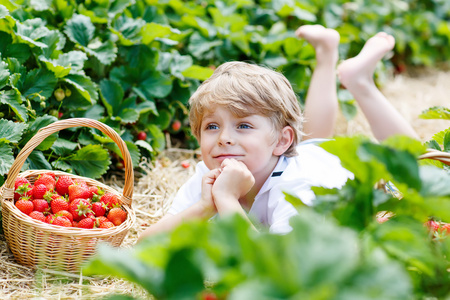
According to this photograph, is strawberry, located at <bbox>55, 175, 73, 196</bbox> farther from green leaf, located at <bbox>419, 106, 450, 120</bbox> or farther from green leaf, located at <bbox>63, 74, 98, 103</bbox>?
green leaf, located at <bbox>419, 106, 450, 120</bbox>

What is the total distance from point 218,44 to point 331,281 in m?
2.37

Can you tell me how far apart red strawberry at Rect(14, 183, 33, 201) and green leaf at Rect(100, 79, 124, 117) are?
733 mm

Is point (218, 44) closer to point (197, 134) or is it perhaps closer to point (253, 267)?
point (197, 134)

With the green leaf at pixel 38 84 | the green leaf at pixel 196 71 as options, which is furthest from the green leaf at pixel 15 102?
the green leaf at pixel 196 71

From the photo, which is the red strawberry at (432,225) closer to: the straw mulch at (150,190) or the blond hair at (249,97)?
the blond hair at (249,97)

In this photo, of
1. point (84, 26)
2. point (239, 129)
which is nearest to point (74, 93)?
point (84, 26)

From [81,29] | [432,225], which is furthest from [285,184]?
[81,29]

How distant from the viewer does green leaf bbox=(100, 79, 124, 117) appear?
237cm

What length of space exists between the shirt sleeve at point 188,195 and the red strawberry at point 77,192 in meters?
0.30

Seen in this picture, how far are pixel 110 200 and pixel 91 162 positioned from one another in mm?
411

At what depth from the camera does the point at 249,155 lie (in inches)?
68.0

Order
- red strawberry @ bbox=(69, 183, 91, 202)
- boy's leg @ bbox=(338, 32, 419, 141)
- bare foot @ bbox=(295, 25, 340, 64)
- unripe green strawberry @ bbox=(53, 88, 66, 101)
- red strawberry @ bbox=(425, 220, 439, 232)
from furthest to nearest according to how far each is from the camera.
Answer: bare foot @ bbox=(295, 25, 340, 64) → boy's leg @ bbox=(338, 32, 419, 141) → unripe green strawberry @ bbox=(53, 88, 66, 101) → red strawberry @ bbox=(69, 183, 91, 202) → red strawberry @ bbox=(425, 220, 439, 232)

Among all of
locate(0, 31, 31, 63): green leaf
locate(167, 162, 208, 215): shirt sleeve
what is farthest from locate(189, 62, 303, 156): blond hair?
locate(0, 31, 31, 63): green leaf

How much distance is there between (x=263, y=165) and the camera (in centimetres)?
178
